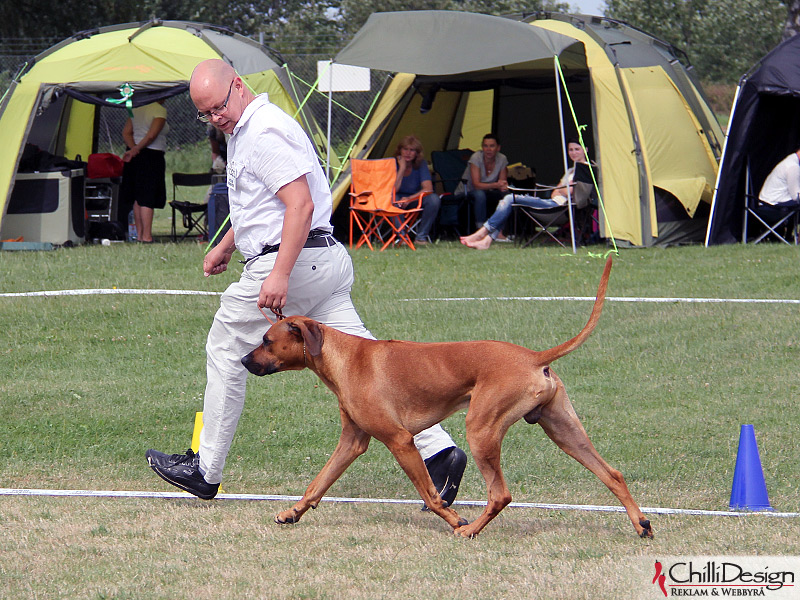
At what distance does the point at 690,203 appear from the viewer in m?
12.5

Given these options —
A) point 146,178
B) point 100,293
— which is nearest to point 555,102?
point 146,178

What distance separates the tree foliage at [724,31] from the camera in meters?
39.5

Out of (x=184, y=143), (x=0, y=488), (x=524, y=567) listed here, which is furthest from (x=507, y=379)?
(x=184, y=143)

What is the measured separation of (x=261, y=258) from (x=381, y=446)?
5.71 feet

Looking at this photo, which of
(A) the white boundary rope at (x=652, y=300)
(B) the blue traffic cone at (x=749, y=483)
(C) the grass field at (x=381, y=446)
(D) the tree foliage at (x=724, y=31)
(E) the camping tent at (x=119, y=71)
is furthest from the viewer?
Result: (D) the tree foliage at (x=724, y=31)

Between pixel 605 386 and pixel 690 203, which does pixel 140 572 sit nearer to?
pixel 605 386

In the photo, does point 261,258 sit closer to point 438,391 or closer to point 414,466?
point 438,391

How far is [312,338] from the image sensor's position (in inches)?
159

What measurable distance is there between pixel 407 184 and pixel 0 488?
907 centimetres

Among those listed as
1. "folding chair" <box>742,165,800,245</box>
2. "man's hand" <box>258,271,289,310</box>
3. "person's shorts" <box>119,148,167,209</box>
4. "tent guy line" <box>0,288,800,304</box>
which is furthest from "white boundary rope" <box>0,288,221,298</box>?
"folding chair" <box>742,165,800,245</box>

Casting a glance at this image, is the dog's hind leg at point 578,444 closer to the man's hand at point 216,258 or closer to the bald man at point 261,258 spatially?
the bald man at point 261,258

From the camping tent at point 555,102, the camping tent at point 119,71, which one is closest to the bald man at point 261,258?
the camping tent at point 555,102

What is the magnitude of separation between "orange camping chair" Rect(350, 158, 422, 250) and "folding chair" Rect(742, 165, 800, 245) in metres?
4.01

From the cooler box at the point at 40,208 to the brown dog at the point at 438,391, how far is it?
29.8 feet
